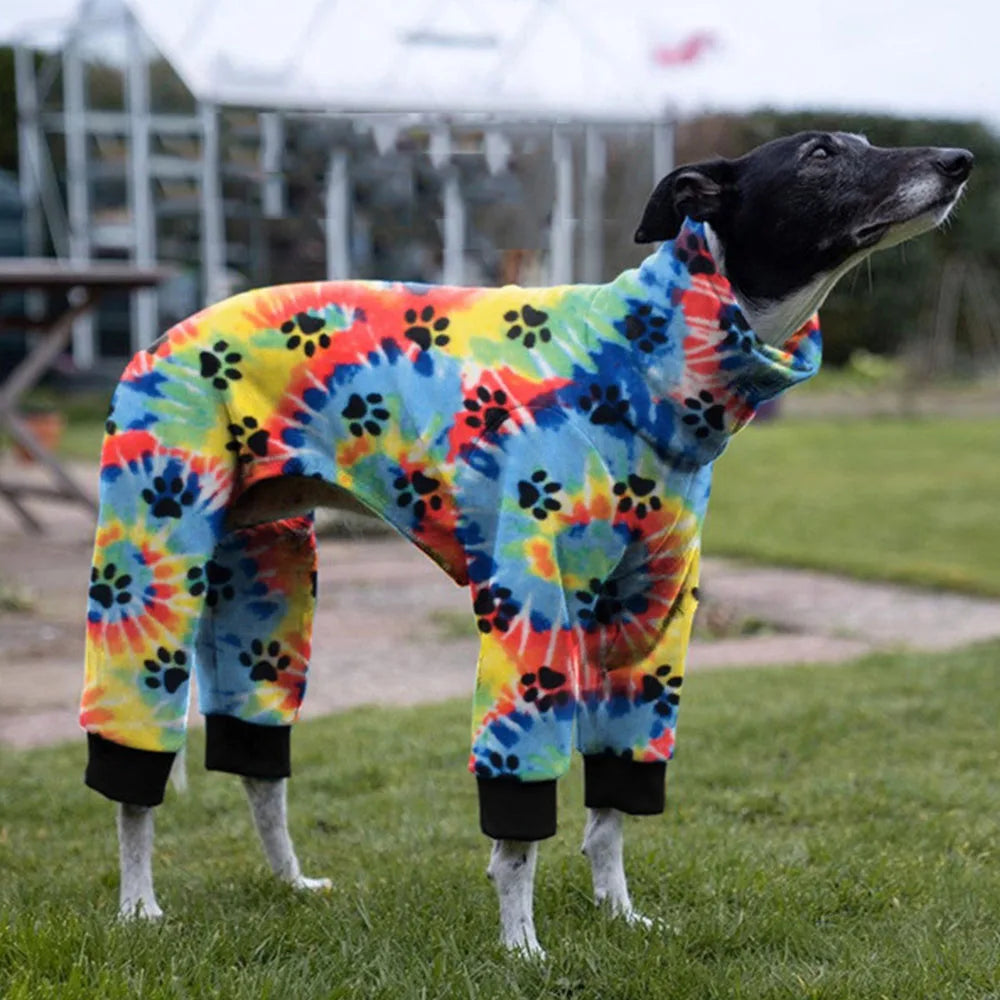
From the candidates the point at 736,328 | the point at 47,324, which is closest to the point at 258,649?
the point at 736,328

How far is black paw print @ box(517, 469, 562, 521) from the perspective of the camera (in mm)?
2764

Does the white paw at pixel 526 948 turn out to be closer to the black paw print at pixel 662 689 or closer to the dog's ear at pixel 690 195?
the black paw print at pixel 662 689

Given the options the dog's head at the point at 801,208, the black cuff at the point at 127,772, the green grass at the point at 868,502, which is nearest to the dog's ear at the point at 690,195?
the dog's head at the point at 801,208

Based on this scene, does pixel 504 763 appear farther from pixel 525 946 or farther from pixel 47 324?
pixel 47 324

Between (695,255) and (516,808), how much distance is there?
3.46 feet

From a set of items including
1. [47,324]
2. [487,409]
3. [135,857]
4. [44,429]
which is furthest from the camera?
[44,429]

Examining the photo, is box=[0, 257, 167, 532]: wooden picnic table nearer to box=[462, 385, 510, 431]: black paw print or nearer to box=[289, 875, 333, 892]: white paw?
box=[289, 875, 333, 892]: white paw

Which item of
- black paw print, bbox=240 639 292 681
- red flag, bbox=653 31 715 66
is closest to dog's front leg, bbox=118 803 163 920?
black paw print, bbox=240 639 292 681

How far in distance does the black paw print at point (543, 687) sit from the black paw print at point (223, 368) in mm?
839

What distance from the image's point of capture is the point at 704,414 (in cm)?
282

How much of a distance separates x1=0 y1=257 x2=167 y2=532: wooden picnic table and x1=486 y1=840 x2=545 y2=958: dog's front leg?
5600 millimetres

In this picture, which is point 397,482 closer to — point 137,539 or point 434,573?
point 137,539

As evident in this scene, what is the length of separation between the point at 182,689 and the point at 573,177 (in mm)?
7782

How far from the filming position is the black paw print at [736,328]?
277 centimetres
